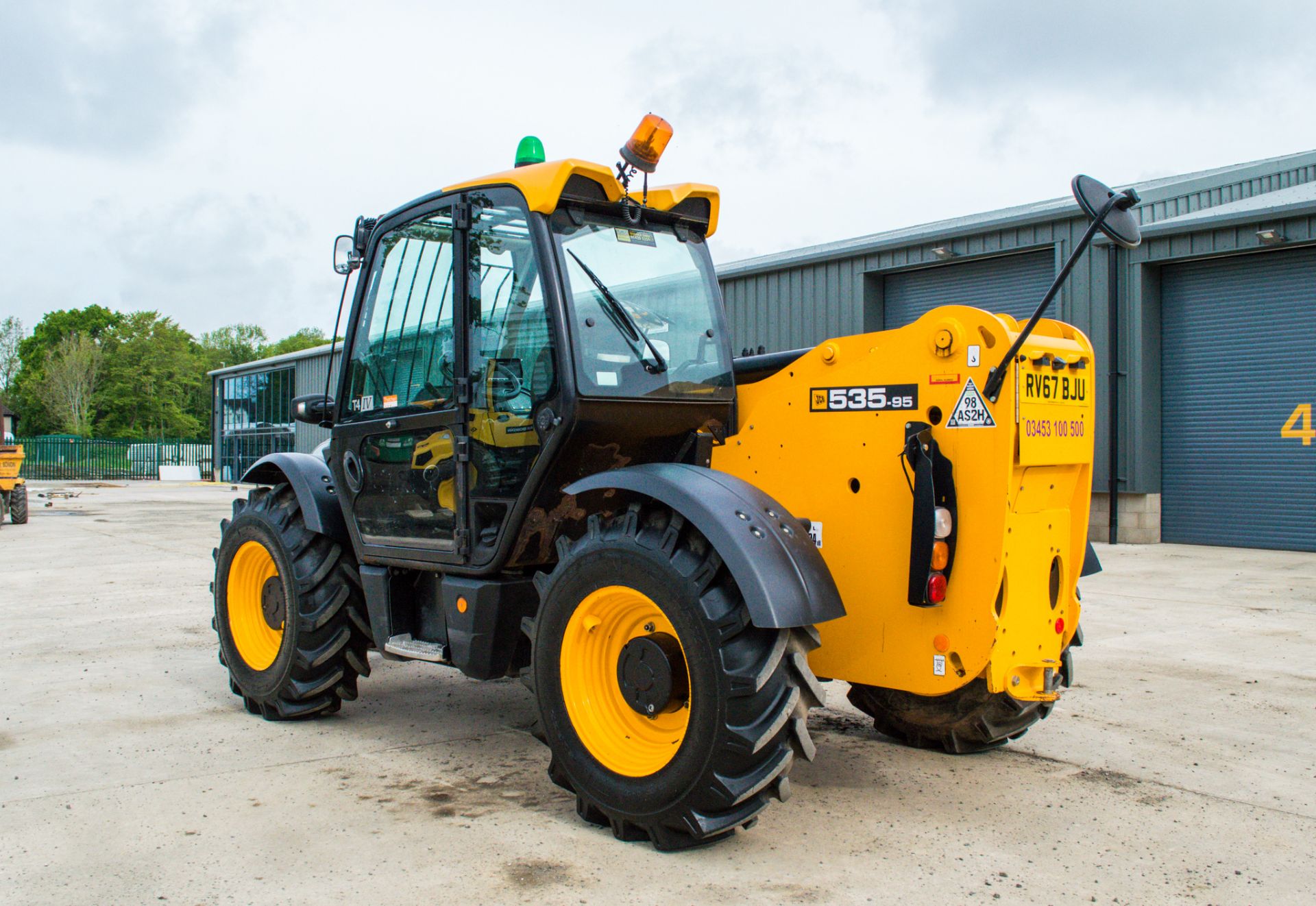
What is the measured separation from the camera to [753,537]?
347 centimetres

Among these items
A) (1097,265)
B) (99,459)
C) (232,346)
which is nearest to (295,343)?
(232,346)

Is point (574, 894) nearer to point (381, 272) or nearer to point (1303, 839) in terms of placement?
point (1303, 839)

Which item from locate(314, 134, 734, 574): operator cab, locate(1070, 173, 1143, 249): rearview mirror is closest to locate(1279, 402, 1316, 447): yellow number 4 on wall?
locate(314, 134, 734, 574): operator cab

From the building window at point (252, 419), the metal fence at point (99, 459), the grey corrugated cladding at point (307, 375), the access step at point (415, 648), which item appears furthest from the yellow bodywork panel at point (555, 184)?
the metal fence at point (99, 459)

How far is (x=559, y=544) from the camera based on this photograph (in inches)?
155

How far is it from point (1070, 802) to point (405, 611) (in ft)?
9.54

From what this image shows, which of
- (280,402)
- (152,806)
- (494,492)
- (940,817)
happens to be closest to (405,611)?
(494,492)

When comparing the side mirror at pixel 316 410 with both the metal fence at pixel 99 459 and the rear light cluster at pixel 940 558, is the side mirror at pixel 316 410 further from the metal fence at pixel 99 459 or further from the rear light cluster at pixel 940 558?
the metal fence at pixel 99 459

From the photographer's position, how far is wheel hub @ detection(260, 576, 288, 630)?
5352mm

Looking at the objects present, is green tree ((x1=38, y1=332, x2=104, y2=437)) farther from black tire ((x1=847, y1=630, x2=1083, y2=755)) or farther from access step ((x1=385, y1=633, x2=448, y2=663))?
black tire ((x1=847, y1=630, x2=1083, y2=755))

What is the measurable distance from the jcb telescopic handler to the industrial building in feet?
37.8

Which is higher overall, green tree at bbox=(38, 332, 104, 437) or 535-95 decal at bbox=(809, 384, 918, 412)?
green tree at bbox=(38, 332, 104, 437)

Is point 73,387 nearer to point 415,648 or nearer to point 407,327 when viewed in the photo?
point 407,327

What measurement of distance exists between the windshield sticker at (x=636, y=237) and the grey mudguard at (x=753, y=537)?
3.50ft
